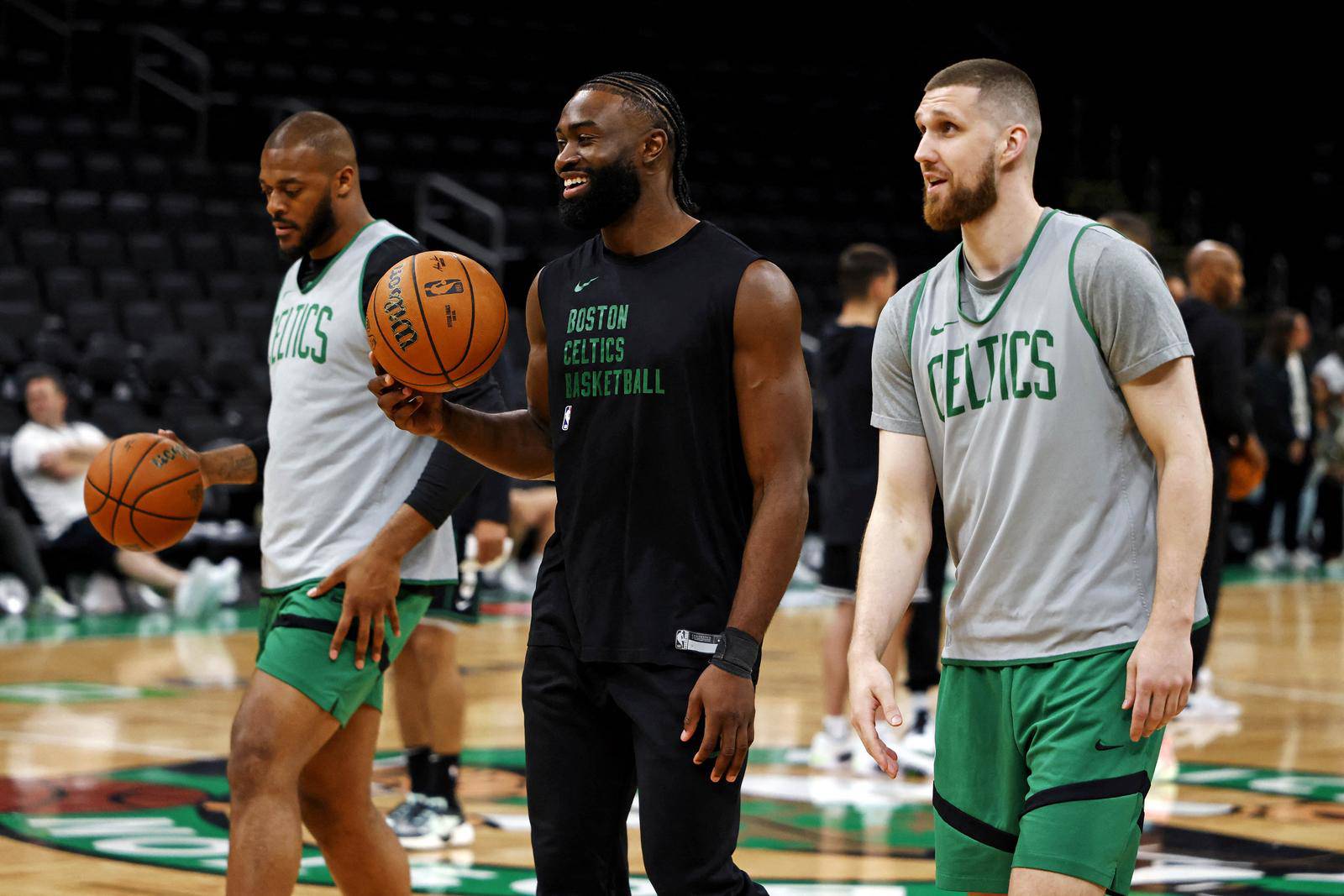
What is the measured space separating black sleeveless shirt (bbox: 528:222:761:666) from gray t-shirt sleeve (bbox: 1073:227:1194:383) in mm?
590

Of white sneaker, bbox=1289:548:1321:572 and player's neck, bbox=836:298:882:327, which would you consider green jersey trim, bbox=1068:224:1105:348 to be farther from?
white sneaker, bbox=1289:548:1321:572

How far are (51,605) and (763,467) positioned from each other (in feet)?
28.0

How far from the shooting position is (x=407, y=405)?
324cm

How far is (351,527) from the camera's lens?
154 inches

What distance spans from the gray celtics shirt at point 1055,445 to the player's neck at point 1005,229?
22 mm

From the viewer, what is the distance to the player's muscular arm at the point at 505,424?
3.27 meters

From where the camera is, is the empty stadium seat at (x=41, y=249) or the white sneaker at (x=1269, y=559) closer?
the empty stadium seat at (x=41, y=249)

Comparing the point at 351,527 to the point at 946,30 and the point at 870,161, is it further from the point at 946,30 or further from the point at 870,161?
the point at 946,30

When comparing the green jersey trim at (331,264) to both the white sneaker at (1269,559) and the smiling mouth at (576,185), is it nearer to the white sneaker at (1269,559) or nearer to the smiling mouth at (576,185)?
the smiling mouth at (576,185)

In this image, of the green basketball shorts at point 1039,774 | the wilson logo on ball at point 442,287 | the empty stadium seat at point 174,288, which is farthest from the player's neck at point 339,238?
the empty stadium seat at point 174,288

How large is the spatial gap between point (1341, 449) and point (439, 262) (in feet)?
44.3

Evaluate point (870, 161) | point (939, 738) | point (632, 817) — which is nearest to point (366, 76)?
point (870, 161)

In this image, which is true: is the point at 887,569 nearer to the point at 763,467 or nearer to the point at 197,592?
the point at 763,467

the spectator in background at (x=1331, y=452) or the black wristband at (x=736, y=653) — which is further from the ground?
the spectator in background at (x=1331, y=452)
